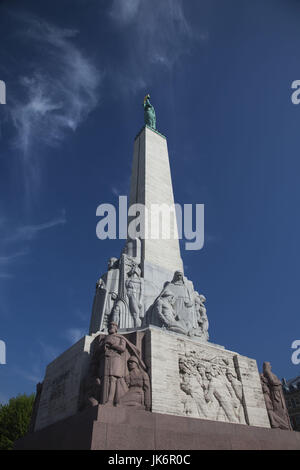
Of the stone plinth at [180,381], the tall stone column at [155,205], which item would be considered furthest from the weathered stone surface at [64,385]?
the tall stone column at [155,205]

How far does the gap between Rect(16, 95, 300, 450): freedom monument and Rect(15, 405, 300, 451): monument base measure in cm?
2

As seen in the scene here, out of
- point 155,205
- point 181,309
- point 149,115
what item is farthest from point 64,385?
point 149,115

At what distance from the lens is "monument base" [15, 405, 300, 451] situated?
18.9ft

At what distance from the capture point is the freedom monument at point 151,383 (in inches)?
249

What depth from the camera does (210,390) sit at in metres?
8.33

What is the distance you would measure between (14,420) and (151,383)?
70.0ft

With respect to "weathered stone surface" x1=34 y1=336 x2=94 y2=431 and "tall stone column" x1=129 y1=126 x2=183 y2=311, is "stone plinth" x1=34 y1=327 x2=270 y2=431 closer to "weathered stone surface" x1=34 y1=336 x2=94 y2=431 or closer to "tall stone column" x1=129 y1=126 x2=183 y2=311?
"weathered stone surface" x1=34 y1=336 x2=94 y2=431

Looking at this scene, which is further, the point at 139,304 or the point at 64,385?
the point at 139,304

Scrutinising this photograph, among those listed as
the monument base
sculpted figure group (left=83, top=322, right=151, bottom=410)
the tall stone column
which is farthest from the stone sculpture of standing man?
the monument base

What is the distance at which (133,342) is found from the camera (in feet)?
26.2

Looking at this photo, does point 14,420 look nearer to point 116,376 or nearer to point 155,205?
point 155,205

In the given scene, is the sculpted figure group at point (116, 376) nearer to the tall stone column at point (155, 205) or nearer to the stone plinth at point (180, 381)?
the stone plinth at point (180, 381)
